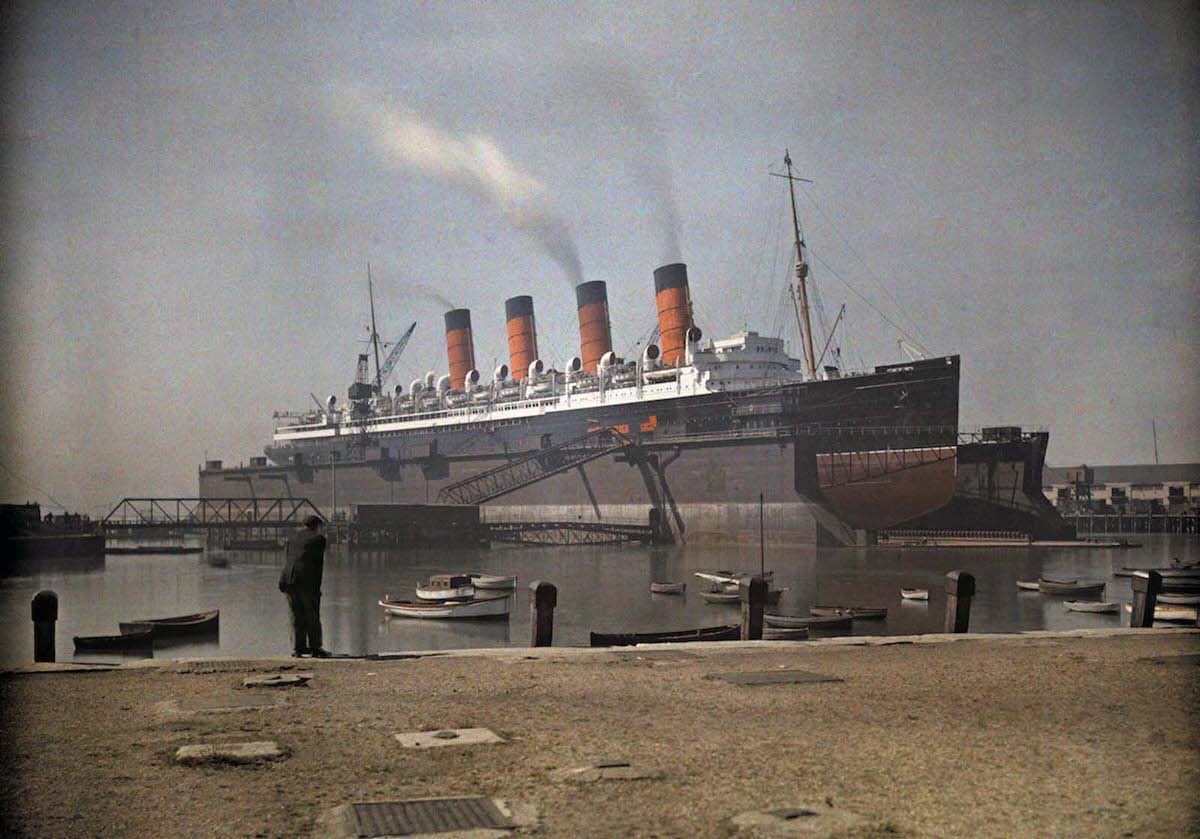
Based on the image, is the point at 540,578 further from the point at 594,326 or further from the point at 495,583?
the point at 594,326

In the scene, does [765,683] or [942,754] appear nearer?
[942,754]

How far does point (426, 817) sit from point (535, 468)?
213ft

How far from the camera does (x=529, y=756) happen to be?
650cm

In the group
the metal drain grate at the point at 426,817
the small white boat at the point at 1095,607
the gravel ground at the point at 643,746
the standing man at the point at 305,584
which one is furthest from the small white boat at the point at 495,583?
the metal drain grate at the point at 426,817

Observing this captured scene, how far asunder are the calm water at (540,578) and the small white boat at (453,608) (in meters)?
0.30

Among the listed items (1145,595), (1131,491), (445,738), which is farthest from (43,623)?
(1131,491)

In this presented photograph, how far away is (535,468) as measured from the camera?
230 feet

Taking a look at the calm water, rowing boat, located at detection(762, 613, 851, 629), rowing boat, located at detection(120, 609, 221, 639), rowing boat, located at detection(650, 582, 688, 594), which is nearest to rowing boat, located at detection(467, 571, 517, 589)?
the calm water

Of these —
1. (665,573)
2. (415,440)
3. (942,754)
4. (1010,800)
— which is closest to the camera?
(1010,800)

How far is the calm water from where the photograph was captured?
27.2 meters

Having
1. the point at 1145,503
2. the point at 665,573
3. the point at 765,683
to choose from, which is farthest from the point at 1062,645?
the point at 1145,503

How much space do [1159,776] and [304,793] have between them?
4.89 m

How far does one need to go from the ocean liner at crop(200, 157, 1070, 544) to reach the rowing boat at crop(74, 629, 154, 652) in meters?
26.5

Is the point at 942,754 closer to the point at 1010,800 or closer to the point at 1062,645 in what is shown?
the point at 1010,800
